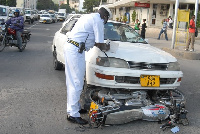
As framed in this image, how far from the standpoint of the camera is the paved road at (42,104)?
14.1 ft

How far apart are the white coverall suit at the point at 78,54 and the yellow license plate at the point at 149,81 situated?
39.8 inches

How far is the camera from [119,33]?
6465 millimetres

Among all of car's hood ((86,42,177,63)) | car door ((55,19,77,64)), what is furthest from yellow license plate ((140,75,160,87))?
car door ((55,19,77,64))

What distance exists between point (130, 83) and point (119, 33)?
1914 millimetres

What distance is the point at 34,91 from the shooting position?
629 cm

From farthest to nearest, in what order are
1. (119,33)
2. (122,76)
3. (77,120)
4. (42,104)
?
1. (119,33)
2. (42,104)
3. (122,76)
4. (77,120)

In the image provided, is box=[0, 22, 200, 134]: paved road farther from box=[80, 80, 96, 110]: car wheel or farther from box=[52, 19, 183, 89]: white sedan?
box=[52, 19, 183, 89]: white sedan

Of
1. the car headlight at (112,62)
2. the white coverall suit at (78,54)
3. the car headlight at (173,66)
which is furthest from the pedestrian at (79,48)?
the car headlight at (173,66)

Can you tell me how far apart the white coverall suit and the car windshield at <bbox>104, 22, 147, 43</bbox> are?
1.88 metres

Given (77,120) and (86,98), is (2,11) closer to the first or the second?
(86,98)

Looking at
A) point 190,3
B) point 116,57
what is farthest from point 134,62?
point 190,3

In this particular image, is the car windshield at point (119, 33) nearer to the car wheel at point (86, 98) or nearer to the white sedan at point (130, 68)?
the white sedan at point (130, 68)

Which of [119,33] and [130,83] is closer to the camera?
[130,83]

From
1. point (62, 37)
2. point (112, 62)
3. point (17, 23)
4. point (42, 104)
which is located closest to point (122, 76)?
point (112, 62)
